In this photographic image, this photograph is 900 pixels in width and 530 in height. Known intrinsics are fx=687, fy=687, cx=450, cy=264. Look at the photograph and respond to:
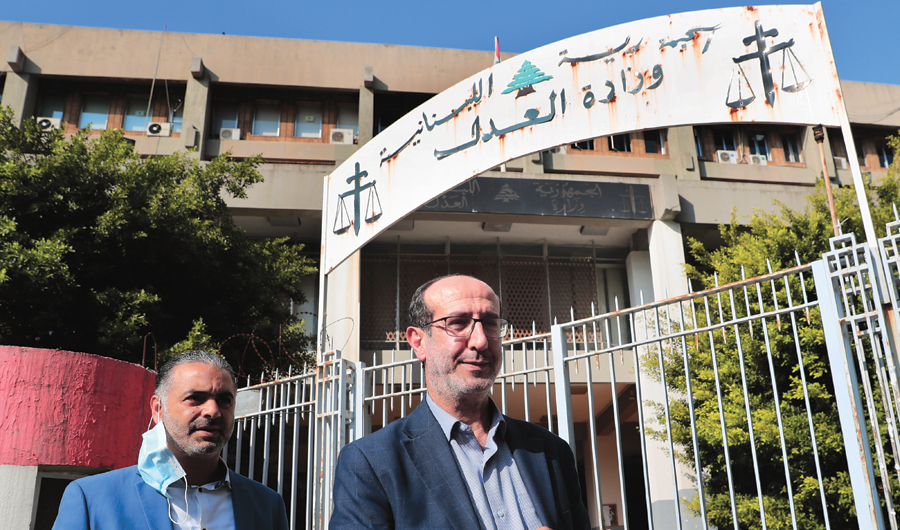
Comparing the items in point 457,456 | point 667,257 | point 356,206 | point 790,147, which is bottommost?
point 457,456

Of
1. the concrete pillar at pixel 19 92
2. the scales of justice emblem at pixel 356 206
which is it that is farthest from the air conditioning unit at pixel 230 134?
the scales of justice emblem at pixel 356 206

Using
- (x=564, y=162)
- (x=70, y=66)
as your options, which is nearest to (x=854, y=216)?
(x=564, y=162)

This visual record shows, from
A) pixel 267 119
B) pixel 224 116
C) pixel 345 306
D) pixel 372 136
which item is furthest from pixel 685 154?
pixel 224 116

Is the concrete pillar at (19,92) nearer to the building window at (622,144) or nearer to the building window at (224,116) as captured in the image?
the building window at (224,116)

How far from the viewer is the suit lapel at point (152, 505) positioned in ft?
6.95

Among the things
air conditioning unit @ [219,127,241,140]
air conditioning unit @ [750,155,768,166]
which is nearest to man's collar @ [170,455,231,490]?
air conditioning unit @ [219,127,241,140]

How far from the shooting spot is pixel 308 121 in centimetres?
1416

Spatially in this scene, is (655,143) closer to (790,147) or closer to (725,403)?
(790,147)

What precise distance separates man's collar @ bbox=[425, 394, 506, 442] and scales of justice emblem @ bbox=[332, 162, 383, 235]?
3185 millimetres

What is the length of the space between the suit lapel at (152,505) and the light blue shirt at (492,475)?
917 mm

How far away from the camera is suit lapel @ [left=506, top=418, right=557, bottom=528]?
1.82m

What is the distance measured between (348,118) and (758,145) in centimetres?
862

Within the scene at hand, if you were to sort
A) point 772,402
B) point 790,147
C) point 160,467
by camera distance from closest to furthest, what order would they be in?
point 160,467 < point 772,402 < point 790,147

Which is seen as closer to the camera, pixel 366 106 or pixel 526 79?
pixel 526 79
